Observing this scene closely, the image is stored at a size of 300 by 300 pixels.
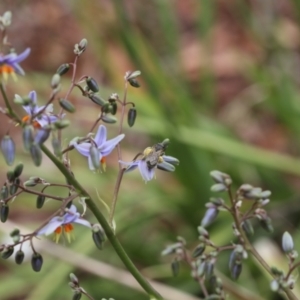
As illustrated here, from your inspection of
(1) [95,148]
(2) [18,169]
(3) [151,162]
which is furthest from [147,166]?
(2) [18,169]

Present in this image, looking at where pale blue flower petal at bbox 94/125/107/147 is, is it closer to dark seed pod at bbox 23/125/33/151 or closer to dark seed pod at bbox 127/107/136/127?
dark seed pod at bbox 127/107/136/127

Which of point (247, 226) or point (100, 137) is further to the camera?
point (247, 226)

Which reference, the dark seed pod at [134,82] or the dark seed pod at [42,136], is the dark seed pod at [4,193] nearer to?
the dark seed pod at [42,136]

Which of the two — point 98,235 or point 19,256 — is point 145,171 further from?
point 19,256

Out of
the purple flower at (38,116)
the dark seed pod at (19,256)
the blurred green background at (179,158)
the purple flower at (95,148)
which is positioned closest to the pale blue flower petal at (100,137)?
the purple flower at (95,148)

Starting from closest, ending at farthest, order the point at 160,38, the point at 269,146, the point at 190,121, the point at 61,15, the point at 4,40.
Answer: the point at 4,40 < the point at 190,121 < the point at 269,146 < the point at 160,38 < the point at 61,15

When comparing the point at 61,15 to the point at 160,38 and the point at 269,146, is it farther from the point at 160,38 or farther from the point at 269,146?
the point at 269,146

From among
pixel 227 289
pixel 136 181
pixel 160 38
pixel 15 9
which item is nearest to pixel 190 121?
A: pixel 136 181

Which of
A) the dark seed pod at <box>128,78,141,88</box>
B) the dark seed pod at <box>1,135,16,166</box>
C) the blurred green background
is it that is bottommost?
the blurred green background

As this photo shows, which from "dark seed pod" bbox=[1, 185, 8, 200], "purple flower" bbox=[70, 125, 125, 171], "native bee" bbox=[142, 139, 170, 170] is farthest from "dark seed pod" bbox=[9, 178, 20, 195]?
"native bee" bbox=[142, 139, 170, 170]
